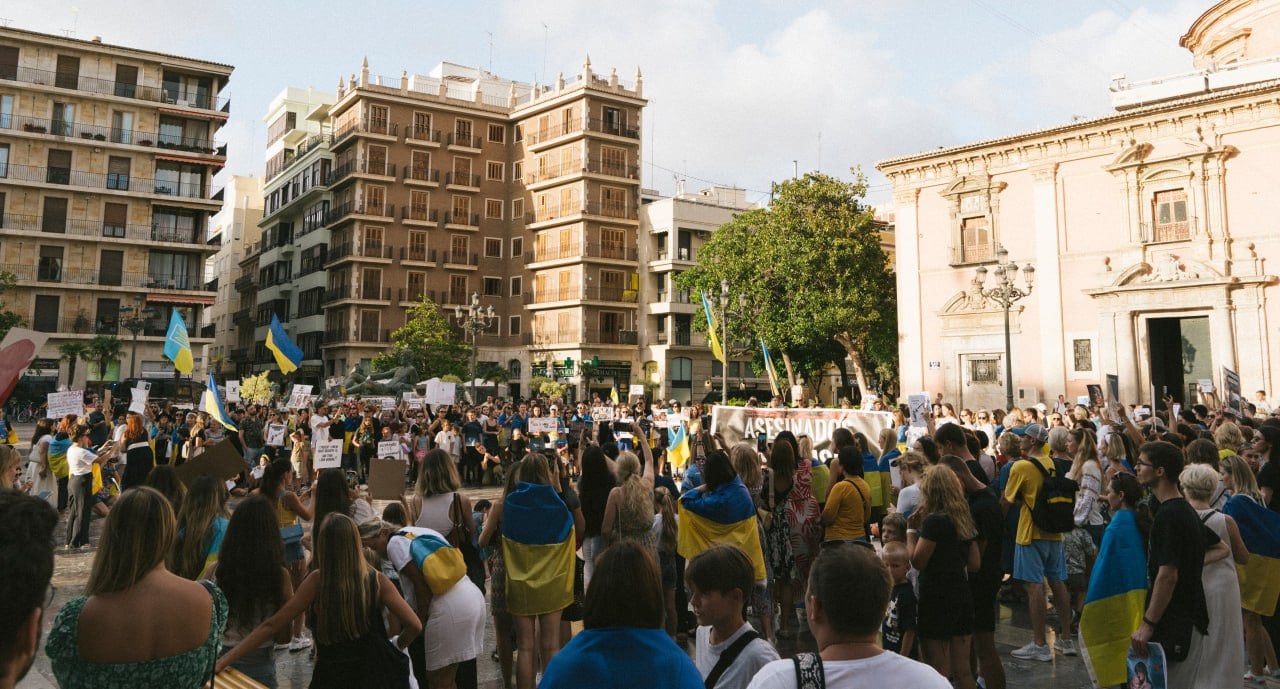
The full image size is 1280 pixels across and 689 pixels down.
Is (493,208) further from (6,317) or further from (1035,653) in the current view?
(1035,653)

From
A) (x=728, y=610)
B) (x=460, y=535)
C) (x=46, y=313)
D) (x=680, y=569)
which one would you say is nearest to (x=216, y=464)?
(x=460, y=535)

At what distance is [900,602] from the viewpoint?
16.1 feet

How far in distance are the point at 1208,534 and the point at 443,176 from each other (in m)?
51.4

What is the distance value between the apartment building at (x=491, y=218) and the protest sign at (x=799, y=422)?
113 feet

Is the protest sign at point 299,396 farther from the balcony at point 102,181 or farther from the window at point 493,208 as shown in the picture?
the balcony at point 102,181

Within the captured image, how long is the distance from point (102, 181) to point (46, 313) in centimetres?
826

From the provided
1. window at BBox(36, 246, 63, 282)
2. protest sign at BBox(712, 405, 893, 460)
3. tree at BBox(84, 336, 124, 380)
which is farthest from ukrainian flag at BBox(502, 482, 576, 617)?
window at BBox(36, 246, 63, 282)

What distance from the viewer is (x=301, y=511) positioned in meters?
6.10

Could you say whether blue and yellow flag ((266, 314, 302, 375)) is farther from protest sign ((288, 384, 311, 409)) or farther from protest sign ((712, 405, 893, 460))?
protest sign ((712, 405, 893, 460))

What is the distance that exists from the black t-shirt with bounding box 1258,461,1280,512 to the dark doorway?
24.4 m

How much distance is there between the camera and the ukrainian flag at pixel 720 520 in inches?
235

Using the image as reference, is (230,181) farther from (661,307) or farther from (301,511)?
(301,511)

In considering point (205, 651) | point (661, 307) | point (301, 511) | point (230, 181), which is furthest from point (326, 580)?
point (230, 181)

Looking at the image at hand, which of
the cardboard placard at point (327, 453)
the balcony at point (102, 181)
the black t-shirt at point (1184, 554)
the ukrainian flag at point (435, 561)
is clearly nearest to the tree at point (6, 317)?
the balcony at point (102, 181)
